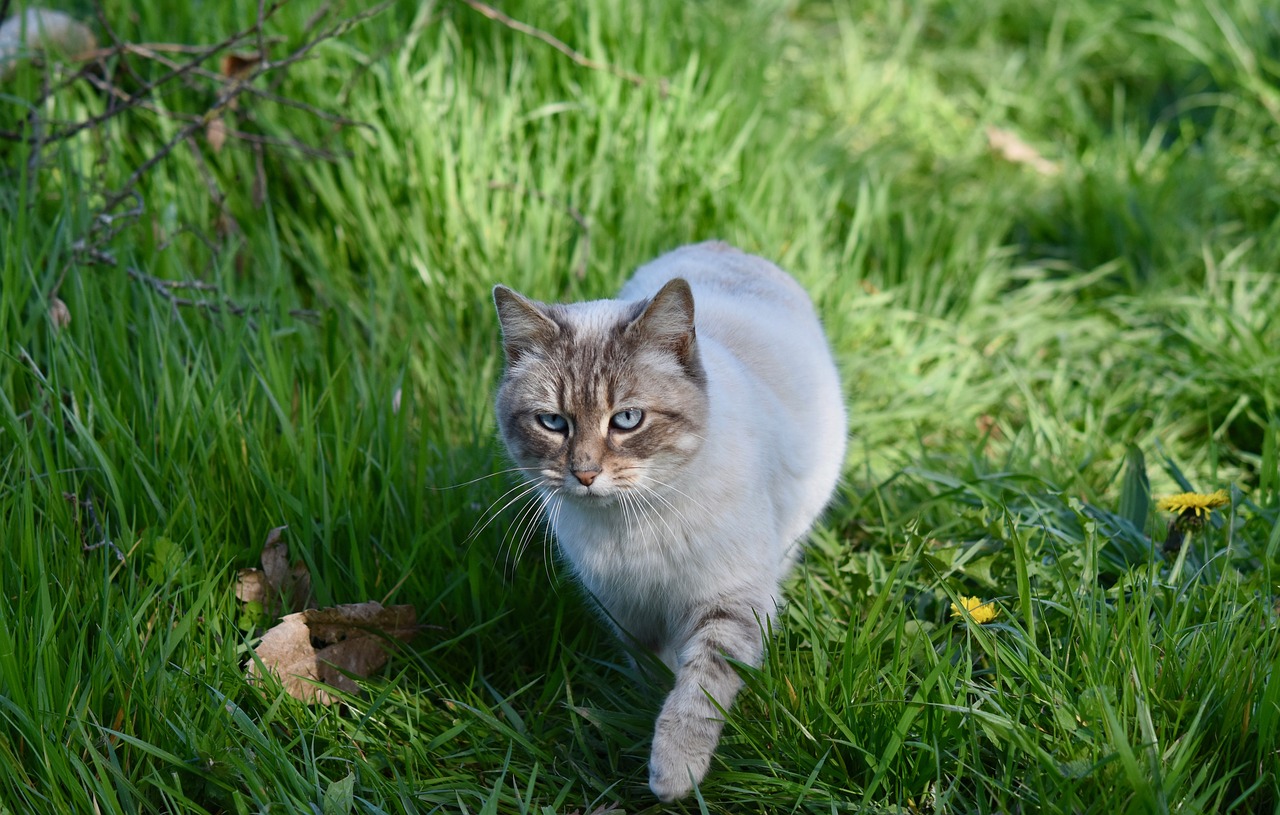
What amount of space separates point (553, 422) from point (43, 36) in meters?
2.69

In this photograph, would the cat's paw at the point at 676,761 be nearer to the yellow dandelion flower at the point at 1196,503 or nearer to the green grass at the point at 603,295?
the green grass at the point at 603,295

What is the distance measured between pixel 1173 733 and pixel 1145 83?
189 inches

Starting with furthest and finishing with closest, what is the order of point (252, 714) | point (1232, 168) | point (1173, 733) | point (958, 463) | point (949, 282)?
1. point (1232, 168)
2. point (949, 282)
3. point (958, 463)
4. point (252, 714)
5. point (1173, 733)

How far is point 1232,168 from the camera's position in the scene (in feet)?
16.7

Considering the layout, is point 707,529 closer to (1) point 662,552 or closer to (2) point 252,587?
(1) point 662,552

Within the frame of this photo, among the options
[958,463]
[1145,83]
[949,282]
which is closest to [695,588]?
[958,463]

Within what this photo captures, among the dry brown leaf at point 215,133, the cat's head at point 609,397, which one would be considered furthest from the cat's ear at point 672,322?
the dry brown leaf at point 215,133

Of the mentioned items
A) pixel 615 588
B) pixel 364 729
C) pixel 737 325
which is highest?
pixel 737 325

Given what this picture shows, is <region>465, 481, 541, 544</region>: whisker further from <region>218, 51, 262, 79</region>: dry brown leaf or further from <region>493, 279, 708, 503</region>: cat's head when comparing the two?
<region>218, 51, 262, 79</region>: dry brown leaf

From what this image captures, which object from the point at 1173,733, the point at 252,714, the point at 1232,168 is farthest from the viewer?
the point at 1232,168

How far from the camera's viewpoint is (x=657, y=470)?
2.58 m

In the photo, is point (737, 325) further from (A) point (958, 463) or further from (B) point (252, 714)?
(B) point (252, 714)

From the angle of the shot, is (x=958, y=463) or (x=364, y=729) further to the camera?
(x=958, y=463)

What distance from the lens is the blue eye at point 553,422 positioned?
2674 millimetres
